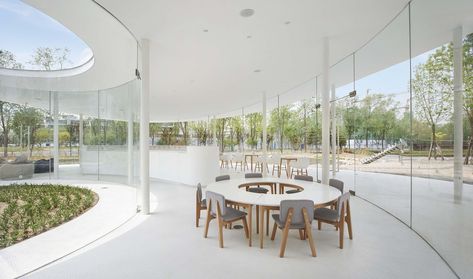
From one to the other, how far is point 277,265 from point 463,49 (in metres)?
3.22

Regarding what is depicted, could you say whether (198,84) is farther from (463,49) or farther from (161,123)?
(161,123)

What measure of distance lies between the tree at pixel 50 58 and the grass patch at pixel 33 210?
309 cm

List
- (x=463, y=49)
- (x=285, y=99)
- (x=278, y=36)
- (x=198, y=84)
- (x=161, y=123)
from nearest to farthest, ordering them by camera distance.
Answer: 1. (x=463, y=49)
2. (x=278, y=36)
3. (x=198, y=84)
4. (x=285, y=99)
5. (x=161, y=123)

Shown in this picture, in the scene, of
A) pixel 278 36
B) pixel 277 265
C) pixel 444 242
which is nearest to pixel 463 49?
pixel 444 242

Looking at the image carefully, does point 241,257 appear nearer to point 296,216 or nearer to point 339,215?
point 296,216

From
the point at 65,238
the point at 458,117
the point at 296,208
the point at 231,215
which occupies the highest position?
the point at 458,117

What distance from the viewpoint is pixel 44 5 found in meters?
3.22

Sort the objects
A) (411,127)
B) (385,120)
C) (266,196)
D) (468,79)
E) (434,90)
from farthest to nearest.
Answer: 1. (385,120)
2. (411,127)
3. (266,196)
4. (434,90)
5. (468,79)

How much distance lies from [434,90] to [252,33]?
115 inches

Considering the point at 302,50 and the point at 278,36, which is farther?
the point at 302,50

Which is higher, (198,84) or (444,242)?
(198,84)

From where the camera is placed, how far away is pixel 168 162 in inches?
356

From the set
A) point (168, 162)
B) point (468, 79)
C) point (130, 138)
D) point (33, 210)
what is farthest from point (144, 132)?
point (468, 79)

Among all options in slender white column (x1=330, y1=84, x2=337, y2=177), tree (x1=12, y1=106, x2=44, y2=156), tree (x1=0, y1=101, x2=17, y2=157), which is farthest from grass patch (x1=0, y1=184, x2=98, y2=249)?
slender white column (x1=330, y1=84, x2=337, y2=177)
